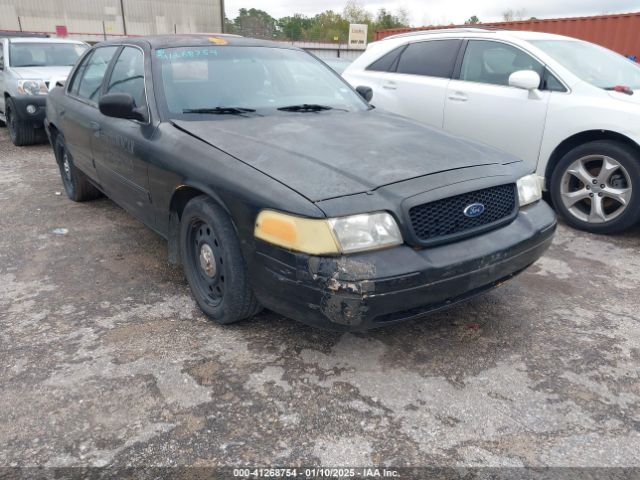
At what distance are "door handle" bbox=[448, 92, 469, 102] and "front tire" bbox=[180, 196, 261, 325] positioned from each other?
3316 mm

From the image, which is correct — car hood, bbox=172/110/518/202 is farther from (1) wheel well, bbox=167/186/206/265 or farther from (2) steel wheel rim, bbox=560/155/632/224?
(2) steel wheel rim, bbox=560/155/632/224

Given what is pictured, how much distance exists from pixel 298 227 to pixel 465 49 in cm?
393

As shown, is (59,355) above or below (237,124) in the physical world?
below

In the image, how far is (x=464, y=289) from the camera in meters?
2.46

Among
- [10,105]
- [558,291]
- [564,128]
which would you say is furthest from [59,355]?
[10,105]

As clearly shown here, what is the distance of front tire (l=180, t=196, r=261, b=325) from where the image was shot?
2639 millimetres

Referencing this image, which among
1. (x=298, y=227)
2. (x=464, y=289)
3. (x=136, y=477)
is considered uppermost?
(x=298, y=227)

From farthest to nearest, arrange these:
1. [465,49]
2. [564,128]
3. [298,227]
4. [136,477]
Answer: [465,49]
[564,128]
[298,227]
[136,477]

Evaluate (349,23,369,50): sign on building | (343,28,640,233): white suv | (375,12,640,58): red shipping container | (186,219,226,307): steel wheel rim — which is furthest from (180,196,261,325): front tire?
(349,23,369,50): sign on building

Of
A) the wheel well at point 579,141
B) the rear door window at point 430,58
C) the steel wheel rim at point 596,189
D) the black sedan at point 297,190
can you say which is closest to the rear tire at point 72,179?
the black sedan at point 297,190

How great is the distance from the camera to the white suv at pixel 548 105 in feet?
14.0

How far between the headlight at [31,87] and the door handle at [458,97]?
6202mm

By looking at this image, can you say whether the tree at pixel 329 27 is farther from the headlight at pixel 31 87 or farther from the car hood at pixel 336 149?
the car hood at pixel 336 149

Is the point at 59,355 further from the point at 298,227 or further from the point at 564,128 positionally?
the point at 564,128
